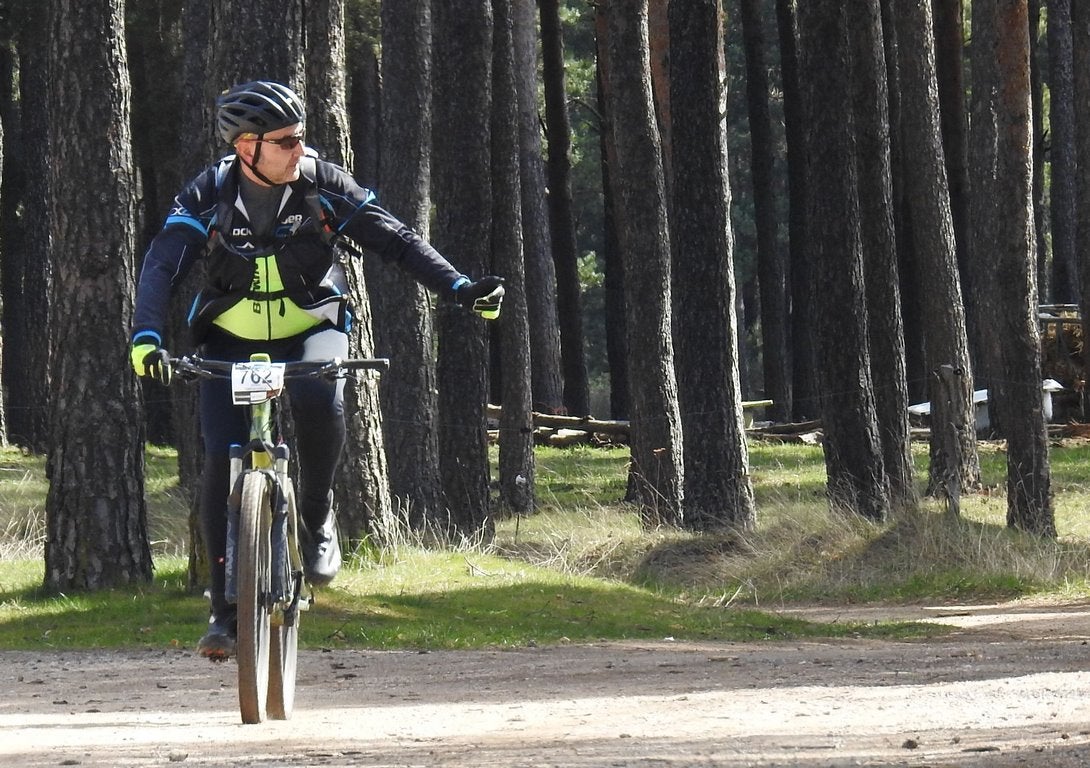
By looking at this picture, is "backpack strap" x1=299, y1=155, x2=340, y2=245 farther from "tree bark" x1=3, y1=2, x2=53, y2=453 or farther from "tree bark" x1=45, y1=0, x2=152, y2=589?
"tree bark" x1=3, y1=2, x2=53, y2=453

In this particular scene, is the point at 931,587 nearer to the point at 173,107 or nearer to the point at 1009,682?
the point at 1009,682

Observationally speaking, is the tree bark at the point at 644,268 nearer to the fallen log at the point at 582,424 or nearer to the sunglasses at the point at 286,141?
the fallen log at the point at 582,424

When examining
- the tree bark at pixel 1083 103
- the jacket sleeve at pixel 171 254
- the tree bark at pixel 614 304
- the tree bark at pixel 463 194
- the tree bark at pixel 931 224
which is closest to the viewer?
the jacket sleeve at pixel 171 254

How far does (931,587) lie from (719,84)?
5896 mm

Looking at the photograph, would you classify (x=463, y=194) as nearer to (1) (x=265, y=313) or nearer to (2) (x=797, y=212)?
(1) (x=265, y=313)

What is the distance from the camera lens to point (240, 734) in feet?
21.9

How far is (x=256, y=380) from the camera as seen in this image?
6418 mm

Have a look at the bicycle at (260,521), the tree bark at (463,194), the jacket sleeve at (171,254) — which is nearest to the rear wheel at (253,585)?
the bicycle at (260,521)

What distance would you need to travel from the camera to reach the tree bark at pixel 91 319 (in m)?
12.1

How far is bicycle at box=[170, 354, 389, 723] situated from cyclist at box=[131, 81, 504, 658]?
0.46 feet

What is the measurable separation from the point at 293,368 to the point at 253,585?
0.80 meters

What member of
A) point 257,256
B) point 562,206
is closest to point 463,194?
point 257,256

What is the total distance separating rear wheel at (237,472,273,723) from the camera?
6.45 m

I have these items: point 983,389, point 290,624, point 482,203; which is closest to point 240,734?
point 290,624
